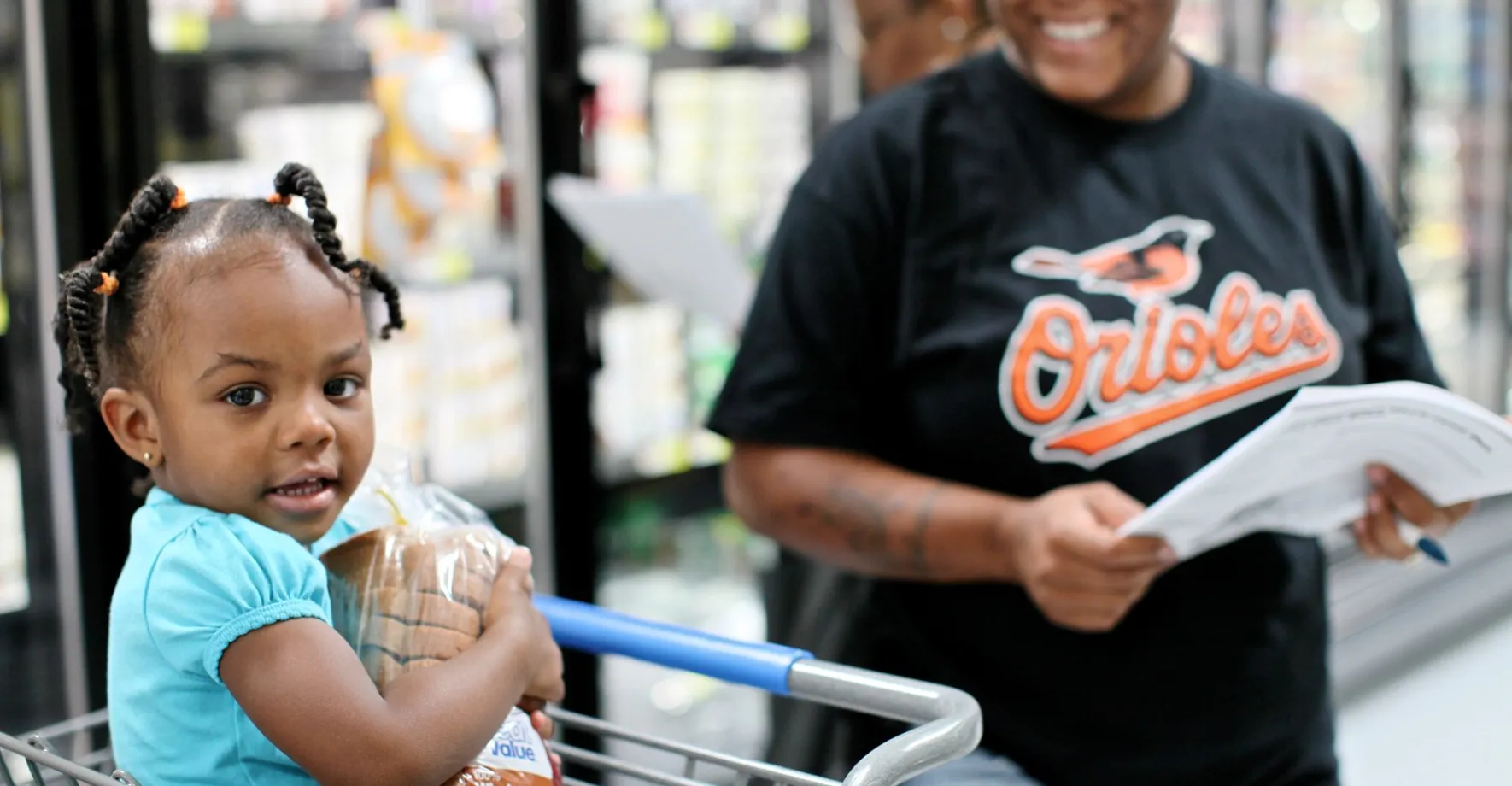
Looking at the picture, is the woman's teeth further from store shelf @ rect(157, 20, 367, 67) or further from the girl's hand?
store shelf @ rect(157, 20, 367, 67)

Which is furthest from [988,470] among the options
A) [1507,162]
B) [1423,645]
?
[1507,162]

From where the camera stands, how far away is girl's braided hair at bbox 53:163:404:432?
0.93 metres

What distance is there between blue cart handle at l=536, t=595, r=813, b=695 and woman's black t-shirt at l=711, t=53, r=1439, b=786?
1.13 feet

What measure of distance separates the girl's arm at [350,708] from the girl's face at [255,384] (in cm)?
9

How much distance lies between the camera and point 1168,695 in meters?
1.46

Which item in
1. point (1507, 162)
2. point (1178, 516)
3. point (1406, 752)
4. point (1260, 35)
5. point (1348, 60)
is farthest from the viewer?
point (1507, 162)

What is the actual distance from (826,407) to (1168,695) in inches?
16.1

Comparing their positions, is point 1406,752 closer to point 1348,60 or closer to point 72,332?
point 1348,60

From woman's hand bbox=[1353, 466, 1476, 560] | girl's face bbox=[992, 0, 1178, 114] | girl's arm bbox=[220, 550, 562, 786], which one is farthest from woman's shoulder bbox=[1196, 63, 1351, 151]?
girl's arm bbox=[220, 550, 562, 786]

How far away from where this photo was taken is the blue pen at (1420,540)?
5.03ft

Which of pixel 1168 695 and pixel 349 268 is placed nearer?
pixel 349 268

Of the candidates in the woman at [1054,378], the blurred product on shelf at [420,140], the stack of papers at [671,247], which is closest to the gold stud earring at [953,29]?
the stack of papers at [671,247]

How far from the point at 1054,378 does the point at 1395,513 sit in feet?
1.27

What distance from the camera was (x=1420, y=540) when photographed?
1538mm
